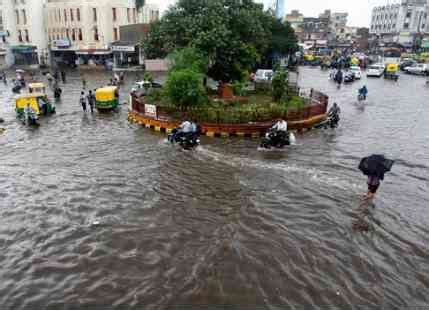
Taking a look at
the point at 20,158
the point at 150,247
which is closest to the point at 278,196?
the point at 150,247

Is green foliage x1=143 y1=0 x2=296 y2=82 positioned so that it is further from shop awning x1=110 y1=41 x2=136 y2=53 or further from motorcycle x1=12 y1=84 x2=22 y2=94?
shop awning x1=110 y1=41 x2=136 y2=53

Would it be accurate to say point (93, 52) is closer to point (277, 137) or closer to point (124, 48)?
point (124, 48)

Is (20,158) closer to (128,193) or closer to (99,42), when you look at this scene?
Answer: (128,193)

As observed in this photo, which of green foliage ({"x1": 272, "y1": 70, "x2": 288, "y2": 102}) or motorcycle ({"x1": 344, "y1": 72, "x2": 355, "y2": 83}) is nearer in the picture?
green foliage ({"x1": 272, "y1": 70, "x2": 288, "y2": 102})

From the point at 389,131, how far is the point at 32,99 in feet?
65.8

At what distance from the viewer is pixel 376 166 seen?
30.6 ft

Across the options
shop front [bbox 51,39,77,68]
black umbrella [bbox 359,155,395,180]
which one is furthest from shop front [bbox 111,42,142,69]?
black umbrella [bbox 359,155,395,180]

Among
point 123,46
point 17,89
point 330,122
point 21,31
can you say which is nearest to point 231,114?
point 330,122

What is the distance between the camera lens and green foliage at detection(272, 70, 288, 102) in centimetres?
1947

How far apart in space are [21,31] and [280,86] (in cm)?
5136

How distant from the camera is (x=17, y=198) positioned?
10.3 metres

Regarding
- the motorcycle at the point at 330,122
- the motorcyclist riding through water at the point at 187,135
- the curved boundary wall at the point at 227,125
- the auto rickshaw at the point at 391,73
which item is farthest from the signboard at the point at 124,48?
the motorcyclist riding through water at the point at 187,135

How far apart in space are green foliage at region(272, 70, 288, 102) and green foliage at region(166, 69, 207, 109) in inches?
181

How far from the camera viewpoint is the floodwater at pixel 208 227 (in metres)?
6.53
